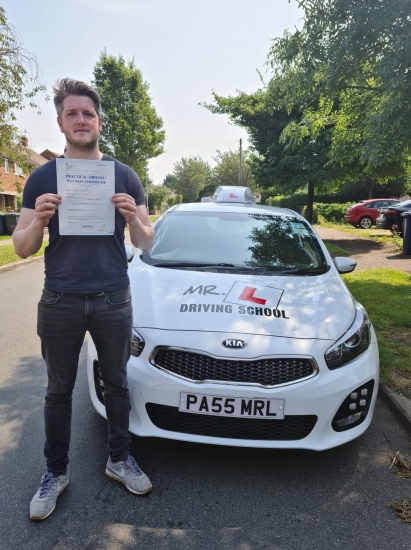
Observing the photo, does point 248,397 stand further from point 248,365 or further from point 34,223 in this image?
point 34,223

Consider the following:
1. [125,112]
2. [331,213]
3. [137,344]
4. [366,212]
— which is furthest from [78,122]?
[125,112]

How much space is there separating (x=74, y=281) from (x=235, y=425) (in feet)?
3.77

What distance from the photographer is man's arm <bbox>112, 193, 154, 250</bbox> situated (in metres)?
2.00

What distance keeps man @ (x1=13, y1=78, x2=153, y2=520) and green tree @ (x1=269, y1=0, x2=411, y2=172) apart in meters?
3.38

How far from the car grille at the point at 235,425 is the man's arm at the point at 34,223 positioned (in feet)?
3.50

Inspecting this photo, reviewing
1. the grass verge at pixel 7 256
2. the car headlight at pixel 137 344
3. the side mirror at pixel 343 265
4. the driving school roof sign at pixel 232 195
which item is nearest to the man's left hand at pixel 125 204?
the car headlight at pixel 137 344

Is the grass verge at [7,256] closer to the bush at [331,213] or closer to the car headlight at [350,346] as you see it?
the car headlight at [350,346]

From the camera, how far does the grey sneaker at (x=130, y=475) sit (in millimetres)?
2309

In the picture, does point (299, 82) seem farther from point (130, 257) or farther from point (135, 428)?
point (135, 428)

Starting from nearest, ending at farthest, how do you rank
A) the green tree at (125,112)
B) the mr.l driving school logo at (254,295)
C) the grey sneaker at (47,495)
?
the grey sneaker at (47,495) < the mr.l driving school logo at (254,295) < the green tree at (125,112)

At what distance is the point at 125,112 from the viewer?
29047mm

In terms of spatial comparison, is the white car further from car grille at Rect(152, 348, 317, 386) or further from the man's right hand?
the man's right hand

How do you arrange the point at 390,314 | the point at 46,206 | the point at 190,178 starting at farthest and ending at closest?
the point at 190,178, the point at 390,314, the point at 46,206

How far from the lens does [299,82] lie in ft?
18.2
